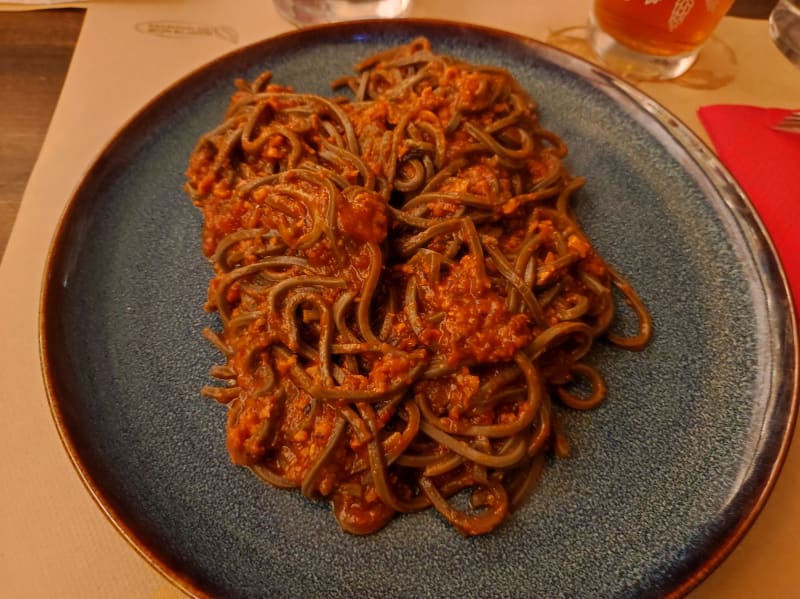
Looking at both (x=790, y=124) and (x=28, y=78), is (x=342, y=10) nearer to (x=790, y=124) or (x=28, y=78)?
(x=28, y=78)

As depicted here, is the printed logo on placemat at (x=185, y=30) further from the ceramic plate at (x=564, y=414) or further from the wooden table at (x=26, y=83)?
the ceramic plate at (x=564, y=414)

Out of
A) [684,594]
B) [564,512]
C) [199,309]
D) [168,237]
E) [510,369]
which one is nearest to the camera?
[684,594]

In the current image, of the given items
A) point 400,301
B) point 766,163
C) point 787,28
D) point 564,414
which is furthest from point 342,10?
point 564,414

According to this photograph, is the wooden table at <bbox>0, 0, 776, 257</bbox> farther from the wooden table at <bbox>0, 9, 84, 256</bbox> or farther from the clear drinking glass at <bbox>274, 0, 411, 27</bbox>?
the clear drinking glass at <bbox>274, 0, 411, 27</bbox>

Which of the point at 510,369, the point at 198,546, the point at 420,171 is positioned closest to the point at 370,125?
the point at 420,171

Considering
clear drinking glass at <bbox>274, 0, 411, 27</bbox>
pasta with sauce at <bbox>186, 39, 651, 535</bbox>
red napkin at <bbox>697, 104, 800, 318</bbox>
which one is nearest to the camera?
pasta with sauce at <bbox>186, 39, 651, 535</bbox>

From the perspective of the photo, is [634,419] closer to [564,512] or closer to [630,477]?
[630,477]

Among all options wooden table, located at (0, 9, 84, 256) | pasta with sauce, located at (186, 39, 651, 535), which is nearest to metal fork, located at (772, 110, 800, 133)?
pasta with sauce, located at (186, 39, 651, 535)
